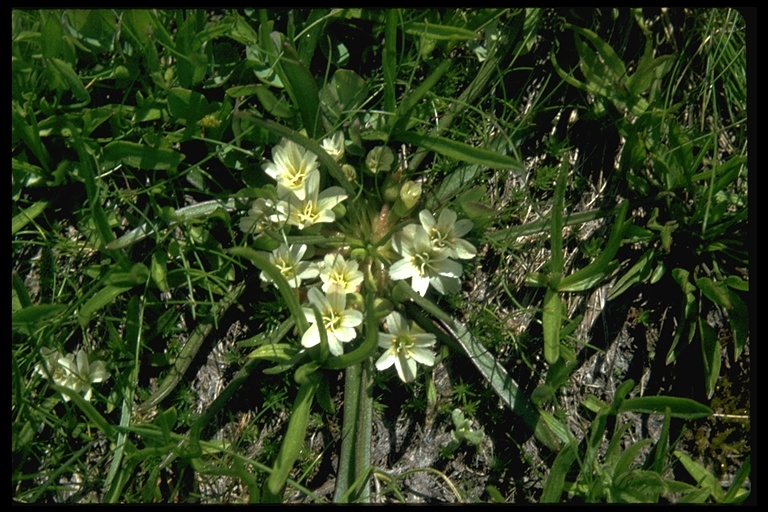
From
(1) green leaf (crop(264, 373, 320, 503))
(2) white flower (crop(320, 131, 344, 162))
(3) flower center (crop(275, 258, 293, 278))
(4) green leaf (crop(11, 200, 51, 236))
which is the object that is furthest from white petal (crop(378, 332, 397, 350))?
(4) green leaf (crop(11, 200, 51, 236))

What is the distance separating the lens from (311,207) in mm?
2025

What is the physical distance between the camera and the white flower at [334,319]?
1.96 meters

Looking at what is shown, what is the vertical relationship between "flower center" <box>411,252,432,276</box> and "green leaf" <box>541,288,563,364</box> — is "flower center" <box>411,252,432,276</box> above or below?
above

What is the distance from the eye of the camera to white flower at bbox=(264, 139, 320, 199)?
6.55 ft

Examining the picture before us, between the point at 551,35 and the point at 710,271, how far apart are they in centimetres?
94

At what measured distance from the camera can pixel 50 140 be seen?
2193 mm

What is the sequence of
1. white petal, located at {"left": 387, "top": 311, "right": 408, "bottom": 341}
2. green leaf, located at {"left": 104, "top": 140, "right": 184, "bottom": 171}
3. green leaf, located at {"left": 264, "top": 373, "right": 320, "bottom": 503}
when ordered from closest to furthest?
green leaf, located at {"left": 264, "top": 373, "right": 320, "bottom": 503}, white petal, located at {"left": 387, "top": 311, "right": 408, "bottom": 341}, green leaf, located at {"left": 104, "top": 140, "right": 184, "bottom": 171}

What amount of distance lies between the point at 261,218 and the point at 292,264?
17 cm

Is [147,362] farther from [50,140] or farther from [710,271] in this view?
[710,271]

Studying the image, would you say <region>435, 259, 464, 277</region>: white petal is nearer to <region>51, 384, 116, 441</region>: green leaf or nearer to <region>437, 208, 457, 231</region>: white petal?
<region>437, 208, 457, 231</region>: white petal

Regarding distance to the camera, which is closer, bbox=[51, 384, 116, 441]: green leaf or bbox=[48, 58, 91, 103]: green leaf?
bbox=[51, 384, 116, 441]: green leaf

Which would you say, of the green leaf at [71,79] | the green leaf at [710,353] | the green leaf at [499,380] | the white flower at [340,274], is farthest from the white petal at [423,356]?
the green leaf at [71,79]

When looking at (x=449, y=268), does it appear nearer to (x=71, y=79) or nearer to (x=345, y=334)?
(x=345, y=334)

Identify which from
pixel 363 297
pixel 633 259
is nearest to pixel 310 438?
pixel 363 297
